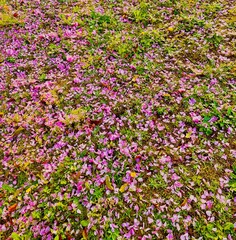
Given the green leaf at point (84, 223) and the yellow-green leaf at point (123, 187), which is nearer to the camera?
the green leaf at point (84, 223)

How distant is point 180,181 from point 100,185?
187 centimetres

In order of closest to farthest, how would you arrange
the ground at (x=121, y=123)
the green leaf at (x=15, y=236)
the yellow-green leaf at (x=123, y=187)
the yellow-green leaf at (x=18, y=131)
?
1. the green leaf at (x=15, y=236)
2. the ground at (x=121, y=123)
3. the yellow-green leaf at (x=123, y=187)
4. the yellow-green leaf at (x=18, y=131)

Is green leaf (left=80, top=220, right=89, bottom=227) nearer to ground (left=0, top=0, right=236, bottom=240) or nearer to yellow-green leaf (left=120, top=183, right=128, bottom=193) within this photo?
ground (left=0, top=0, right=236, bottom=240)

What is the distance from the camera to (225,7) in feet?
32.6

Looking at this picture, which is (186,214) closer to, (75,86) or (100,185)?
(100,185)

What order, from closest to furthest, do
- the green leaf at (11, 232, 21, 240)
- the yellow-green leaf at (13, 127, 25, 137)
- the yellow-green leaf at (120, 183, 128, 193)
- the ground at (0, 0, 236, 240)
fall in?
the green leaf at (11, 232, 21, 240) < the ground at (0, 0, 236, 240) < the yellow-green leaf at (120, 183, 128, 193) < the yellow-green leaf at (13, 127, 25, 137)

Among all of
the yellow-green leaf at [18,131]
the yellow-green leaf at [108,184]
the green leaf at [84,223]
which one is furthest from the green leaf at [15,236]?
the yellow-green leaf at [18,131]

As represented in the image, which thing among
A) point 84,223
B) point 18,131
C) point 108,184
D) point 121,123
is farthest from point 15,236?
point 121,123

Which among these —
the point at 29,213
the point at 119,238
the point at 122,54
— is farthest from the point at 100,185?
the point at 122,54

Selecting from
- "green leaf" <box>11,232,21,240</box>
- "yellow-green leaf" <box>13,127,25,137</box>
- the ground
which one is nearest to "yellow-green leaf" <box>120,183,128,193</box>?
the ground

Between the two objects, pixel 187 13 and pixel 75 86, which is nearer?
pixel 75 86

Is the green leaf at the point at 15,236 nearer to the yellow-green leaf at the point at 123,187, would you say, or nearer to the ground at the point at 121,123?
the ground at the point at 121,123

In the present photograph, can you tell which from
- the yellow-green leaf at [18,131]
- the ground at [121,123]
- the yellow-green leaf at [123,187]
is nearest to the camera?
the ground at [121,123]

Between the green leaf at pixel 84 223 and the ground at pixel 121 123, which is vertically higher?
the ground at pixel 121 123
